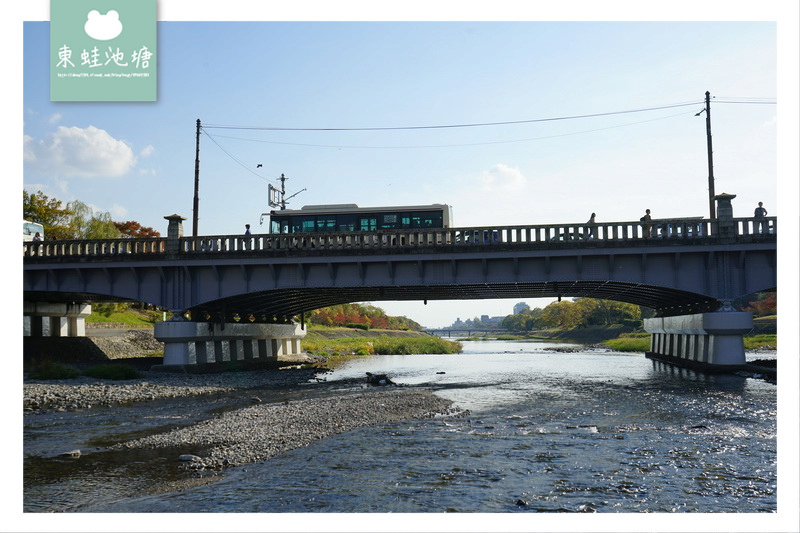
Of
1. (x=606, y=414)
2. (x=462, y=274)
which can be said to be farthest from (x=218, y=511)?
(x=462, y=274)

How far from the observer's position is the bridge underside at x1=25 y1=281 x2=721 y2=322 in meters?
43.2

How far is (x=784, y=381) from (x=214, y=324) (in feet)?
130

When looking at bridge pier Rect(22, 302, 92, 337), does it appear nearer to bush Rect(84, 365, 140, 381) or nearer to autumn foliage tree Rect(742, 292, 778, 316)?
bush Rect(84, 365, 140, 381)

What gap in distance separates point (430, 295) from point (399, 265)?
32.6ft

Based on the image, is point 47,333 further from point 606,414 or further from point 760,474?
point 760,474

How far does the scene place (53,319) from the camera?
48.9m

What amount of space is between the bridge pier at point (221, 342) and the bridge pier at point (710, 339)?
34041 millimetres

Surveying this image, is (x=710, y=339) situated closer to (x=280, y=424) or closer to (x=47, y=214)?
(x=280, y=424)

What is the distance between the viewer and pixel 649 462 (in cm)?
1596

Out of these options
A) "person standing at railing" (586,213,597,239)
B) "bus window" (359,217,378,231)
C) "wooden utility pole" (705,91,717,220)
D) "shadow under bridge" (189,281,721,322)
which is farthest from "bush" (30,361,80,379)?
"wooden utility pole" (705,91,717,220)

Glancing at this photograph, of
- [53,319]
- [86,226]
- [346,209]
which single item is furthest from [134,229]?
[346,209]

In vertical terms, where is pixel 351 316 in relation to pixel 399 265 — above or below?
below

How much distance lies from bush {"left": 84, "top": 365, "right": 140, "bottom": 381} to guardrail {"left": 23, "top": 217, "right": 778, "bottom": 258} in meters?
7.87

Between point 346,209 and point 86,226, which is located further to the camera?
point 86,226
